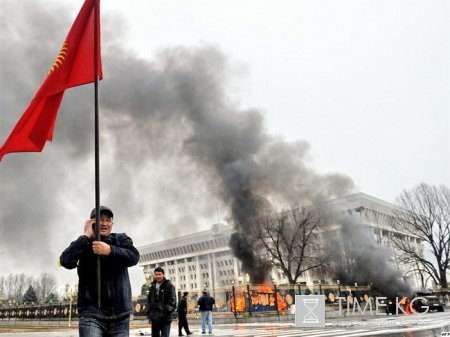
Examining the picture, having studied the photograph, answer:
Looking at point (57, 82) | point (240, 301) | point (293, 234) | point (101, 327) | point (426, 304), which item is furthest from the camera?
point (293, 234)

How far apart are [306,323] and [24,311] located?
40.0 m

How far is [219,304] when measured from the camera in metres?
→ 29.0

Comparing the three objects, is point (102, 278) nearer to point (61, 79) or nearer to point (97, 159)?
point (97, 159)

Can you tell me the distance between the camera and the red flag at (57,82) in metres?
4.14

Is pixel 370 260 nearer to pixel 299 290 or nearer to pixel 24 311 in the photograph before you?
pixel 299 290

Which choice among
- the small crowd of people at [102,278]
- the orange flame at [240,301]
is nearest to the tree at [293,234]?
the orange flame at [240,301]

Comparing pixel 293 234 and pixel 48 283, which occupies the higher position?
pixel 293 234

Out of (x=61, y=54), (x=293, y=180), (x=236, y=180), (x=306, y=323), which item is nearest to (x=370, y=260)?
(x=293, y=180)

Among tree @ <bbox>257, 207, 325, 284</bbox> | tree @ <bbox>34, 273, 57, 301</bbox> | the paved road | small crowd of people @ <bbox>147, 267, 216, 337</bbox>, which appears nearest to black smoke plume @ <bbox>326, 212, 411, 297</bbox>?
tree @ <bbox>257, 207, 325, 284</bbox>

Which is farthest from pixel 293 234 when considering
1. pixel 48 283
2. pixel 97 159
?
pixel 48 283

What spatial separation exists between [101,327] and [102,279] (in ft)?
1.09

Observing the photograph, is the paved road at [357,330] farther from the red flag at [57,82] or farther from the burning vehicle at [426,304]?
the burning vehicle at [426,304]

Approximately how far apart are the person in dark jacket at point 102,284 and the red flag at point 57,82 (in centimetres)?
167

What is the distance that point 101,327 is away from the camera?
2.87 m
